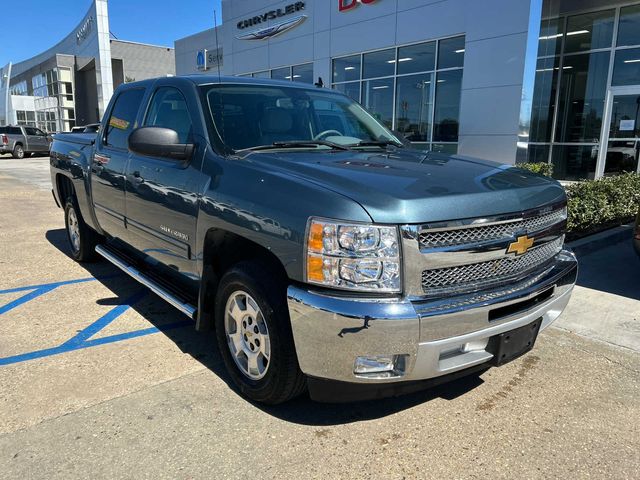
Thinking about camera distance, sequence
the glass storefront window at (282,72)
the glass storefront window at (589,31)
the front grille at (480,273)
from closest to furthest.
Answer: the front grille at (480,273), the glass storefront window at (589,31), the glass storefront window at (282,72)

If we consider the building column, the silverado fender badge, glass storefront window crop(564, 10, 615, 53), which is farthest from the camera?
glass storefront window crop(564, 10, 615, 53)

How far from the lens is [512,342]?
269 cm

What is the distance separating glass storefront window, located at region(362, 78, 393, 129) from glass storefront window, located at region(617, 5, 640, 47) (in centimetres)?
612

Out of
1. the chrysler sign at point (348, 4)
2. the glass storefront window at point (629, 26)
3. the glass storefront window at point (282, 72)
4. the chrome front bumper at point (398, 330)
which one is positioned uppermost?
the chrysler sign at point (348, 4)

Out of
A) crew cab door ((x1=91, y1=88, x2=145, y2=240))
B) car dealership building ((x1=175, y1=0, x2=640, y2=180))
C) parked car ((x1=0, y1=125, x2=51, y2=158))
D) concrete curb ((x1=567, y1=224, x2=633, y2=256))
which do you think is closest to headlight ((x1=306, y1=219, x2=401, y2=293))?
crew cab door ((x1=91, y1=88, x2=145, y2=240))

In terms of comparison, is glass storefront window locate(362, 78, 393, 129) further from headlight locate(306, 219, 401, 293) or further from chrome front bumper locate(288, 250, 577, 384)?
headlight locate(306, 219, 401, 293)

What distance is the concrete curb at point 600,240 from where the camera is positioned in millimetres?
6531

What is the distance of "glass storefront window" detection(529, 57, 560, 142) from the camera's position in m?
12.7

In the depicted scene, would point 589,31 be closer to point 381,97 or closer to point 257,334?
point 381,97

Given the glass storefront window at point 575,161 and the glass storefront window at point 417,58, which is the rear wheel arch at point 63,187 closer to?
the glass storefront window at point 417,58

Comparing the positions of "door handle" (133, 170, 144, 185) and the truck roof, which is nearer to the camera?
the truck roof

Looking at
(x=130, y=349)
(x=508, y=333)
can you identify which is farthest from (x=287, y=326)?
(x=130, y=349)

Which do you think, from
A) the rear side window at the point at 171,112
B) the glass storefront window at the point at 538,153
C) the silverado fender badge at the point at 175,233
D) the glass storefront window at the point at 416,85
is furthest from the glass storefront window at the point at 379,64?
the silverado fender badge at the point at 175,233

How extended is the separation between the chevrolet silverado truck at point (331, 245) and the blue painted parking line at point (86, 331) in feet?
1.50
